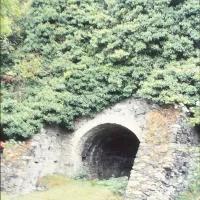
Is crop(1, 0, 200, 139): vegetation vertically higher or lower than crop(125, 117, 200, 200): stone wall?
higher

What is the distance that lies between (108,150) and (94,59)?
4648 millimetres

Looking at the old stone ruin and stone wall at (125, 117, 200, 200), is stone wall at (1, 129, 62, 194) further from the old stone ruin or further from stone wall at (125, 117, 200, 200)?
stone wall at (125, 117, 200, 200)

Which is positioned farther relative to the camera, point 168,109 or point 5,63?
point 5,63

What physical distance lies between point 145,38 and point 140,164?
4.72 meters

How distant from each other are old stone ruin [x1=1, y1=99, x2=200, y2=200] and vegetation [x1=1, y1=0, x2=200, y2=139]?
0.46 m

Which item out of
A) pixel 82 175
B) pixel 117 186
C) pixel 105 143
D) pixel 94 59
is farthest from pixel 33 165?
pixel 94 59

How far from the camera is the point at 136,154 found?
9359 millimetres

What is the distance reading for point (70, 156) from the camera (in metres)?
11.5

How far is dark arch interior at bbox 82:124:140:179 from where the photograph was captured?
12.1 meters

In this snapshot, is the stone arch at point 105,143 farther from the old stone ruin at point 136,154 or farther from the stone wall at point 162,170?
the stone wall at point 162,170

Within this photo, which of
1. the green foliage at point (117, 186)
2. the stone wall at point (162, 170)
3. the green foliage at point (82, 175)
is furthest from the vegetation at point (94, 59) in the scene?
the green foliage at point (117, 186)

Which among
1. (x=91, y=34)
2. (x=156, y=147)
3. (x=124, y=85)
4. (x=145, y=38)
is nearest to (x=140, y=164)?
(x=156, y=147)

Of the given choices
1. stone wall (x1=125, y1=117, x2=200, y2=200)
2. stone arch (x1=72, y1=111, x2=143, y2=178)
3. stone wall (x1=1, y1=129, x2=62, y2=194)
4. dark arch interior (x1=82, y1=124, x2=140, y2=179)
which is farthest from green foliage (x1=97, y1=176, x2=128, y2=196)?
dark arch interior (x1=82, y1=124, x2=140, y2=179)

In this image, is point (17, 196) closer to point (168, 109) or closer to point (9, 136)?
point (9, 136)
